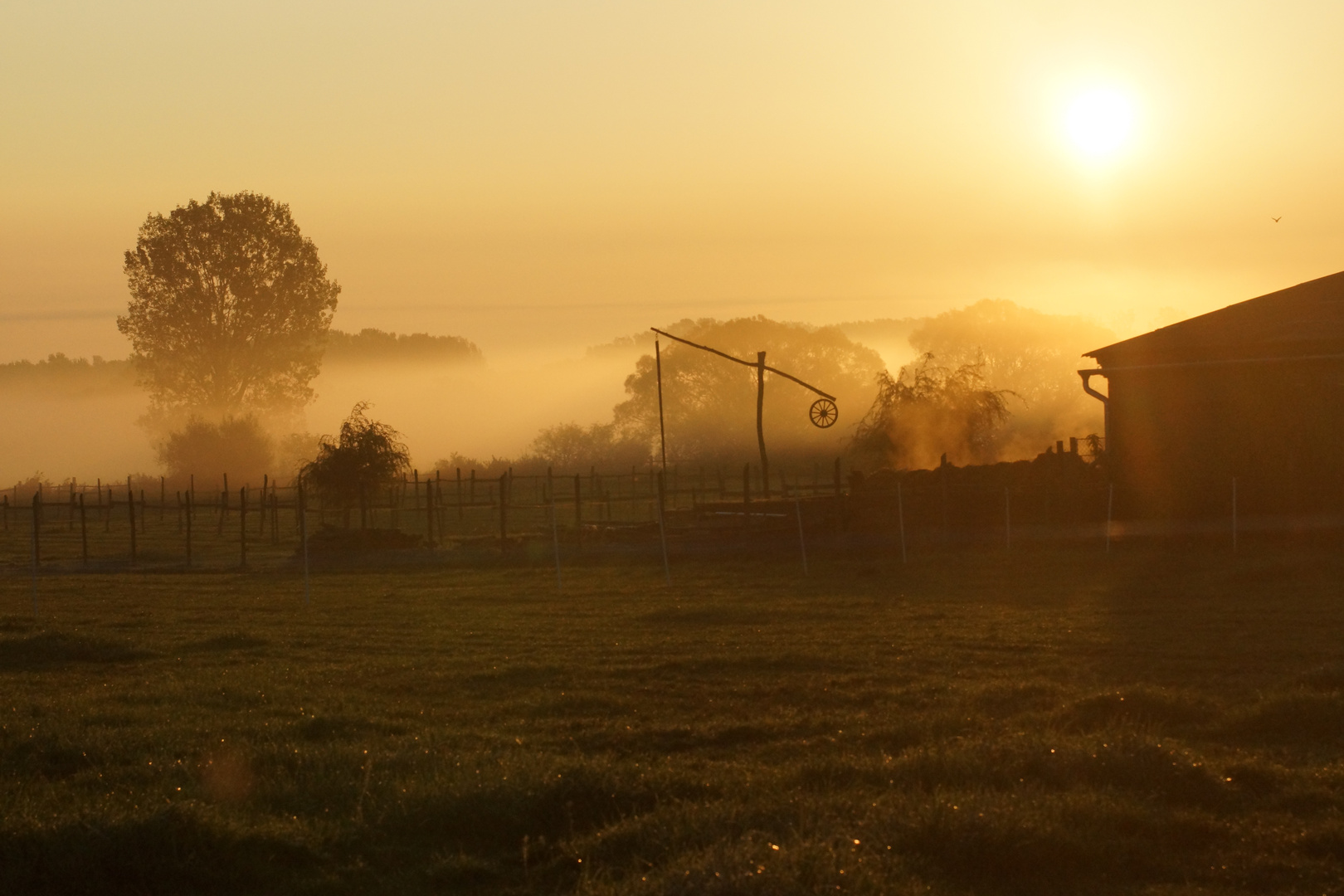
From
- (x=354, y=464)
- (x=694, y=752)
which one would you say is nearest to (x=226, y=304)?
(x=354, y=464)

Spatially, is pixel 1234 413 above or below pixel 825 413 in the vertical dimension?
below

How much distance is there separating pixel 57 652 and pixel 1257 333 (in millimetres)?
22953

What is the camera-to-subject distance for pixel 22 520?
182 feet

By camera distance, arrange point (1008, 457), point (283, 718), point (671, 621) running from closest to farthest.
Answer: point (283, 718)
point (671, 621)
point (1008, 457)

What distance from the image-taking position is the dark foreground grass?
21.3 ft

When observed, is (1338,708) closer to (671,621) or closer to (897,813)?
(897,813)

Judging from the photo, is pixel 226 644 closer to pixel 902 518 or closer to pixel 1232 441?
pixel 902 518

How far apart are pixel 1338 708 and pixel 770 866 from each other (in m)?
5.33

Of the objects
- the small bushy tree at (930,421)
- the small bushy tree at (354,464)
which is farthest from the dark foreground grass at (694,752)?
the small bushy tree at (930,421)

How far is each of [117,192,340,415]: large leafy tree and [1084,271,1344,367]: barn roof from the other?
42.4 m

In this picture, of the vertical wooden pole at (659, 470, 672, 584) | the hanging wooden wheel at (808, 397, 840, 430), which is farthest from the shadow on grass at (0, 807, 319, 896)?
the hanging wooden wheel at (808, 397, 840, 430)

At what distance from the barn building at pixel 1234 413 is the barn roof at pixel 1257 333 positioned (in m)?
0.02

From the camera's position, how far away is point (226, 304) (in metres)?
61.2

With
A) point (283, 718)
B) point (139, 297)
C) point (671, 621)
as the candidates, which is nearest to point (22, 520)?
point (139, 297)
